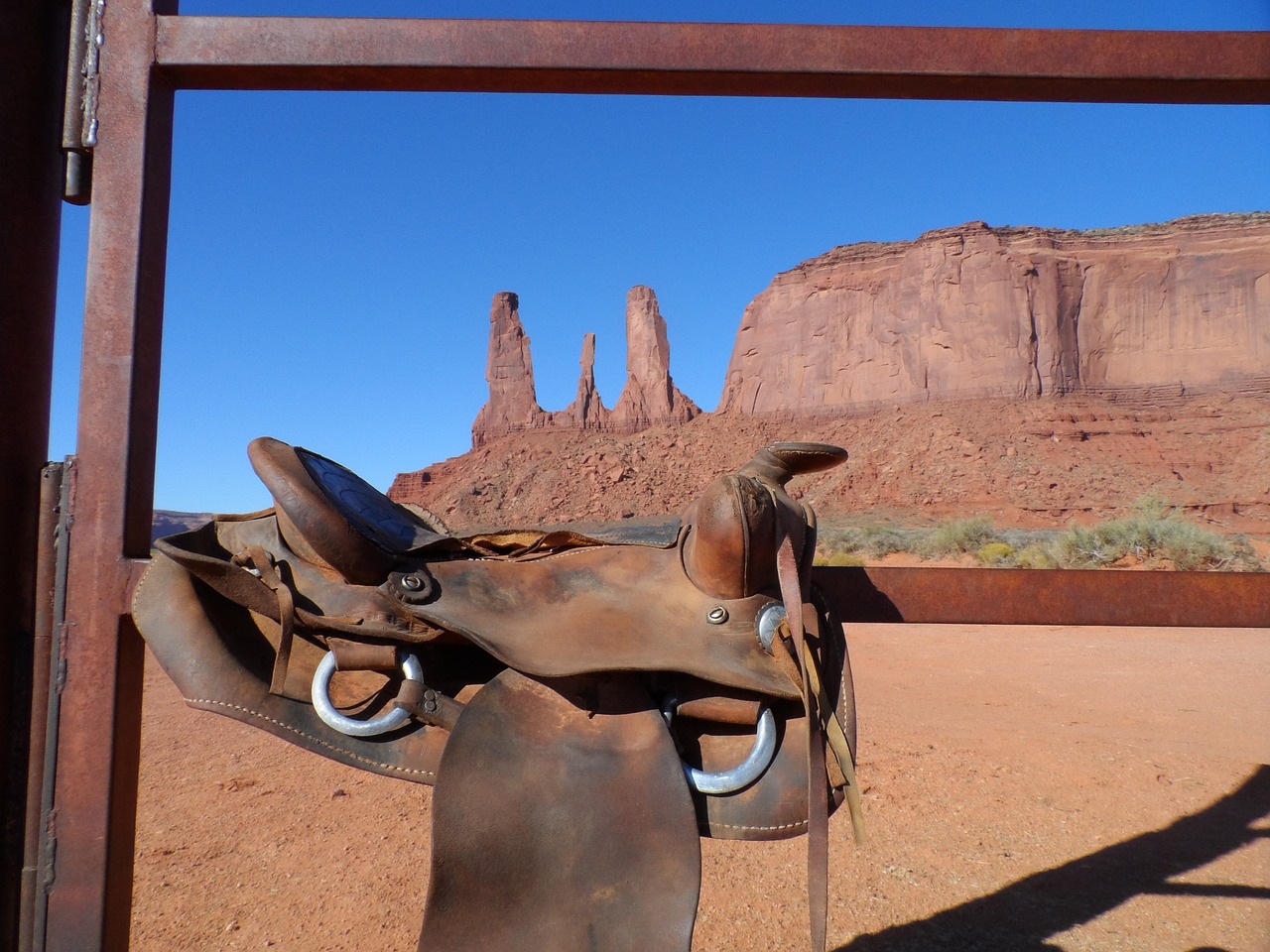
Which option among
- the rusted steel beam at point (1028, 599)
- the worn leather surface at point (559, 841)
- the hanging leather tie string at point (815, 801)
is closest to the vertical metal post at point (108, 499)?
the worn leather surface at point (559, 841)

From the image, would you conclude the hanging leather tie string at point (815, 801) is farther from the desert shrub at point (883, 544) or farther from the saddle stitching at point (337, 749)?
the desert shrub at point (883, 544)

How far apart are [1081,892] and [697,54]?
2.57 metres

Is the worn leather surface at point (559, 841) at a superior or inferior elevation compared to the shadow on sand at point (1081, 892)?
superior

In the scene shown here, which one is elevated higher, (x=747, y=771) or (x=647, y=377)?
(x=647, y=377)

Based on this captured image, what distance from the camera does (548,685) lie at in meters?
1.00

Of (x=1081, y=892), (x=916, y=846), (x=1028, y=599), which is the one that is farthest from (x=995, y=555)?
(x=1028, y=599)

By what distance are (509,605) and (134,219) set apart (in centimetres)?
71

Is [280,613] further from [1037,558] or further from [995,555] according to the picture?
[995,555]

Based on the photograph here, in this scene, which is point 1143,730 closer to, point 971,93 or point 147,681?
point 971,93

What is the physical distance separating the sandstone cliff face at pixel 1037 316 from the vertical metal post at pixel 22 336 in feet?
127

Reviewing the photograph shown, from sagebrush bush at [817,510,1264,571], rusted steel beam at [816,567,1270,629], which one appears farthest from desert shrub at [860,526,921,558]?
rusted steel beam at [816,567,1270,629]

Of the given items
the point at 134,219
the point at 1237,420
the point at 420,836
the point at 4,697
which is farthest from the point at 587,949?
the point at 1237,420

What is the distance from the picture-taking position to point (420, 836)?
266cm

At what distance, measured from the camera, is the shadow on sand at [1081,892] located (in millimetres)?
2039
